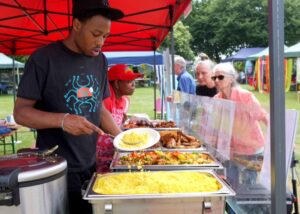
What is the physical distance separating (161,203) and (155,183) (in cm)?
15

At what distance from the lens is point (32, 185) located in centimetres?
94

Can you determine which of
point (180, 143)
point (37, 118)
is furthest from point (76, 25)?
point (180, 143)

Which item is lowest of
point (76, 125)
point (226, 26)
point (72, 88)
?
point (76, 125)

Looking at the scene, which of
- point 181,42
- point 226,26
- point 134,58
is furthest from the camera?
point 226,26

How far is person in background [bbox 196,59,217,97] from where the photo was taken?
13.6 ft

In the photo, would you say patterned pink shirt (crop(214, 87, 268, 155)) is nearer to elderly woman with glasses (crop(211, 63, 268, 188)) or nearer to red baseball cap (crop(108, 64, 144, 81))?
elderly woman with glasses (crop(211, 63, 268, 188))

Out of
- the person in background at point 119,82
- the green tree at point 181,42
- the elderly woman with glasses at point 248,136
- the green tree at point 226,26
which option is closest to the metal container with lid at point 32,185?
the elderly woman with glasses at point 248,136

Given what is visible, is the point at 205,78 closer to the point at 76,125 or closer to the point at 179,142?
the point at 179,142

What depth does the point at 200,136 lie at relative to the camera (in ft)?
8.00

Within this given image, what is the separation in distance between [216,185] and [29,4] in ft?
9.19

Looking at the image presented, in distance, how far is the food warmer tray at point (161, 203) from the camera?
1087 mm

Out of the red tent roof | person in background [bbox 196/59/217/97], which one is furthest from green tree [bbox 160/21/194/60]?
person in background [bbox 196/59/217/97]

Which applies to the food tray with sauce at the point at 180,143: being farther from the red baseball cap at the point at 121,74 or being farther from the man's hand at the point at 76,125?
the man's hand at the point at 76,125

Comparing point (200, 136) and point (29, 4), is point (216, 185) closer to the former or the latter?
point (200, 136)
